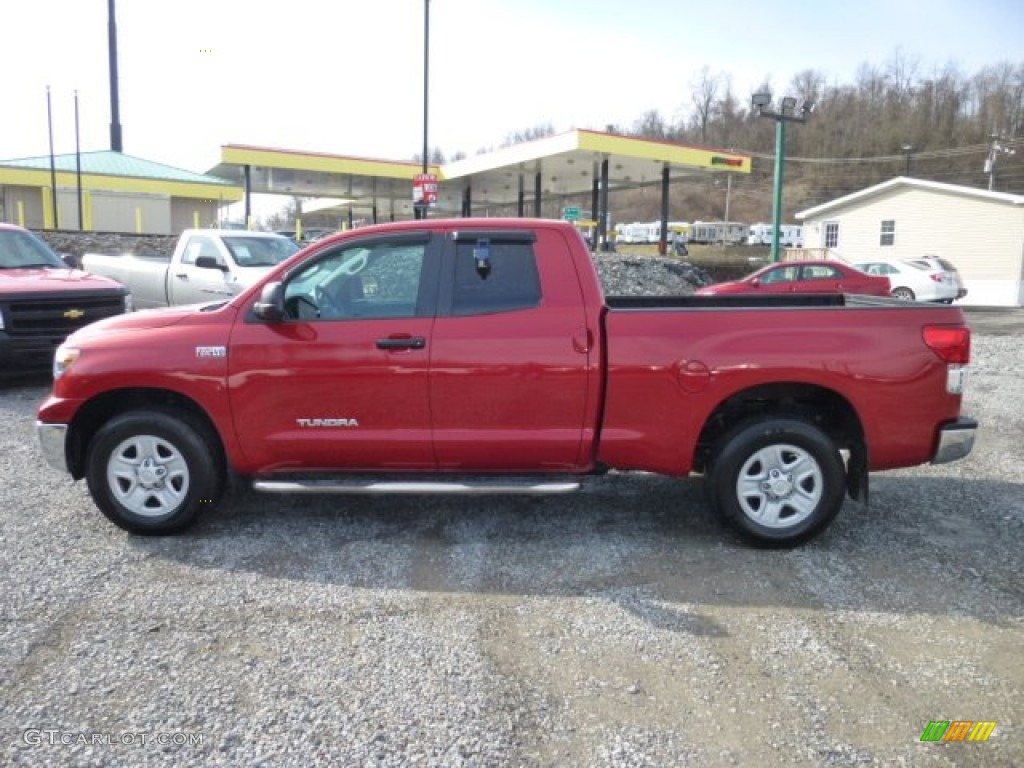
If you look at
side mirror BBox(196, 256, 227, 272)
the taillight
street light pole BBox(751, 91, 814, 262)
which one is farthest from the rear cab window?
street light pole BBox(751, 91, 814, 262)

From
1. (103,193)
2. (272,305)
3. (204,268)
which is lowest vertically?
(272,305)

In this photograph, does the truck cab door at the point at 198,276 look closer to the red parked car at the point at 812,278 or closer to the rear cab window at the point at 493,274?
the rear cab window at the point at 493,274

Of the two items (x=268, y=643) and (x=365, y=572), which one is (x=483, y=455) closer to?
(x=365, y=572)

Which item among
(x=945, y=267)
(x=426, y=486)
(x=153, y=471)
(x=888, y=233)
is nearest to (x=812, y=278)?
(x=945, y=267)

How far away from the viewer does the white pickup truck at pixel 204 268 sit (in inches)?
473

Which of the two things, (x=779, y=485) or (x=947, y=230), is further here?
(x=947, y=230)

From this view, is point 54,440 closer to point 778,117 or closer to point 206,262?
point 206,262

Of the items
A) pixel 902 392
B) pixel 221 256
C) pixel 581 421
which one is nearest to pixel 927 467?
pixel 902 392

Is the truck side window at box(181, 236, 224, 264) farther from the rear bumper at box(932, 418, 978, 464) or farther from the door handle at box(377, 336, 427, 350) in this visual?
the rear bumper at box(932, 418, 978, 464)

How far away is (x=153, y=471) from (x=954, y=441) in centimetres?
471

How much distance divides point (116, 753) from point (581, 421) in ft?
9.18

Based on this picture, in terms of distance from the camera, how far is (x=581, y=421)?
4762 millimetres

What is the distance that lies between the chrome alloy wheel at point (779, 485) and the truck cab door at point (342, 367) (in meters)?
1.86

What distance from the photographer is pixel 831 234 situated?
115 feet
